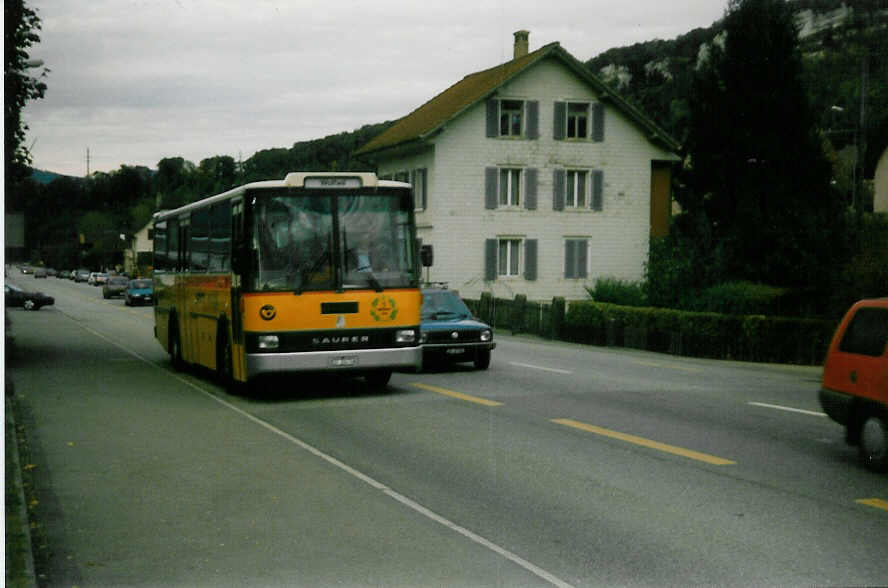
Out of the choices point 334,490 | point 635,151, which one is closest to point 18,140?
point 334,490

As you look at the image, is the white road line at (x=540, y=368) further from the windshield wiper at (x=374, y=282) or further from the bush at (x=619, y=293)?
the bush at (x=619, y=293)

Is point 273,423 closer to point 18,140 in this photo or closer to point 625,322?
point 18,140

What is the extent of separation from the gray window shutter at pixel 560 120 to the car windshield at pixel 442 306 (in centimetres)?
2902

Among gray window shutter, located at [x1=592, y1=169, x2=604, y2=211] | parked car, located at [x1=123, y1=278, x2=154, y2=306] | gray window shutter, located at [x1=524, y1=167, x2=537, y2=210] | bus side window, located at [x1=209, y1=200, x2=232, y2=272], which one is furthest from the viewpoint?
parked car, located at [x1=123, y1=278, x2=154, y2=306]

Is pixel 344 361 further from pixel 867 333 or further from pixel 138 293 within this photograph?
pixel 138 293

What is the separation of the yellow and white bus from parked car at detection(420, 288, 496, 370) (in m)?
3.70

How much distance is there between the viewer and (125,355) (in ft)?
81.0

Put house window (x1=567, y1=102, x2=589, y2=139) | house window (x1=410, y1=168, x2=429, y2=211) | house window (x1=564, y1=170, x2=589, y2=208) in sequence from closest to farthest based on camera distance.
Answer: house window (x1=410, y1=168, x2=429, y2=211), house window (x1=567, y1=102, x2=589, y2=139), house window (x1=564, y1=170, x2=589, y2=208)

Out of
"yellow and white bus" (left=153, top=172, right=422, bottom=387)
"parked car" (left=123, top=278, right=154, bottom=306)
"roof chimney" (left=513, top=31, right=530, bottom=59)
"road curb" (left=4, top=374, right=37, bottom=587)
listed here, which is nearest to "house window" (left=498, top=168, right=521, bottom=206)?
"roof chimney" (left=513, top=31, right=530, bottom=59)

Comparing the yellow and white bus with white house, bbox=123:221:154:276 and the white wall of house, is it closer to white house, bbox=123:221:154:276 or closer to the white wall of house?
white house, bbox=123:221:154:276

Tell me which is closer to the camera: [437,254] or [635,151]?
[437,254]

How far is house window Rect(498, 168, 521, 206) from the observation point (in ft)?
161

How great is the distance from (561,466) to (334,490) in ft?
7.04

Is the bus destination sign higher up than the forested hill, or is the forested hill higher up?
the forested hill
